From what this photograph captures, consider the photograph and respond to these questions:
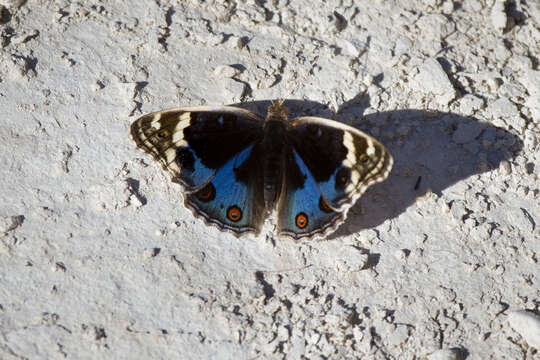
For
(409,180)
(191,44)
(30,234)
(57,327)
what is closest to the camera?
(57,327)

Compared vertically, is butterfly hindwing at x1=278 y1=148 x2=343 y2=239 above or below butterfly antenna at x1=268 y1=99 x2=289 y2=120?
below

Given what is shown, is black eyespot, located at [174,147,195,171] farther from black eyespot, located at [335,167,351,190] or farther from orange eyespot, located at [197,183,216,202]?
black eyespot, located at [335,167,351,190]

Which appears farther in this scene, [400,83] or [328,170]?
[400,83]

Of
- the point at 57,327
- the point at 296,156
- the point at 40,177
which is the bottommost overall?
the point at 57,327

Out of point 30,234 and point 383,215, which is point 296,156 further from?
point 30,234

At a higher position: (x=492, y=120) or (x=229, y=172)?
(x=492, y=120)

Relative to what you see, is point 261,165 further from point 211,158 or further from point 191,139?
point 191,139

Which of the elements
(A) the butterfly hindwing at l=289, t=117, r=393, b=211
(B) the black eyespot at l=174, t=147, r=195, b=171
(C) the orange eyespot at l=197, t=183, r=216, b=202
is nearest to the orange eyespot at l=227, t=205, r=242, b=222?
(C) the orange eyespot at l=197, t=183, r=216, b=202

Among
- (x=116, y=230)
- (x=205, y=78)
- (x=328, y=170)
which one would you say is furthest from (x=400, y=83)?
(x=116, y=230)
